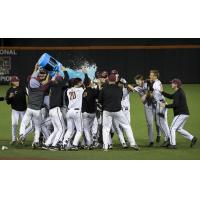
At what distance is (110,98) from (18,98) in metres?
2.84

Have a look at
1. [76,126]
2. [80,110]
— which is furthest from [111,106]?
[76,126]

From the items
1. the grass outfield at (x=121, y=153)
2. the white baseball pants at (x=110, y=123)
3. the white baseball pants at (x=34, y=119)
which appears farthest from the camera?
the white baseball pants at (x=34, y=119)

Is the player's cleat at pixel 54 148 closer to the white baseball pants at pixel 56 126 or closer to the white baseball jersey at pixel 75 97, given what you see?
the white baseball pants at pixel 56 126

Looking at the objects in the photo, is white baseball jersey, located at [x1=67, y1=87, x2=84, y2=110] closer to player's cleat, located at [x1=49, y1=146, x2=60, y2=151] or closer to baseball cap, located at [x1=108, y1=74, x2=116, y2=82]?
baseball cap, located at [x1=108, y1=74, x2=116, y2=82]

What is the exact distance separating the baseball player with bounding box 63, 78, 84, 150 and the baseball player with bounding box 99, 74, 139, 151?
61 cm

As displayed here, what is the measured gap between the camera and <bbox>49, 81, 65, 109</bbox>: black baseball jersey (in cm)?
1364

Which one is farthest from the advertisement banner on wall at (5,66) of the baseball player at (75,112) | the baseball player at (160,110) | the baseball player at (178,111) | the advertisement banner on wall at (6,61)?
the baseball player at (178,111)

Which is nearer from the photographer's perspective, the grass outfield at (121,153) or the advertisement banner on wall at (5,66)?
the grass outfield at (121,153)

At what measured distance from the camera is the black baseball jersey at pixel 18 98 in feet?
47.4

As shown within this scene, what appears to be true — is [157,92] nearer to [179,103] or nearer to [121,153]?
[179,103]
